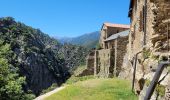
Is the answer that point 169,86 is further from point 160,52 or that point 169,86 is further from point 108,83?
point 108,83

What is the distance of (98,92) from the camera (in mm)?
30734

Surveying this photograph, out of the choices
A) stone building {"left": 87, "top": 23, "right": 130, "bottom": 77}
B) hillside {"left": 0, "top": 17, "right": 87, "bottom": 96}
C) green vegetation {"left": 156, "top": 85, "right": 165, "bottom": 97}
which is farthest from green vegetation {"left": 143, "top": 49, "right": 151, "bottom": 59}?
hillside {"left": 0, "top": 17, "right": 87, "bottom": 96}

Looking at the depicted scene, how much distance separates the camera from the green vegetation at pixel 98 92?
28.6m

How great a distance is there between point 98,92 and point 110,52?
35.1 meters

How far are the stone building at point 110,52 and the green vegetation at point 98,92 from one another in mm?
28807

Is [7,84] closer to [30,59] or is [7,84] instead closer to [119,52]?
[119,52]

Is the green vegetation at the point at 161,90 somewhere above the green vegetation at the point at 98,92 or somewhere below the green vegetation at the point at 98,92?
above

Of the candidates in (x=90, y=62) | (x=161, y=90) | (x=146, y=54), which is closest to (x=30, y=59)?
(x=90, y=62)

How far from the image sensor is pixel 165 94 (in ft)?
40.1

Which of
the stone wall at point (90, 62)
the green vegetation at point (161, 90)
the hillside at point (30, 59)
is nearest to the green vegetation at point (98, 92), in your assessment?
the green vegetation at point (161, 90)

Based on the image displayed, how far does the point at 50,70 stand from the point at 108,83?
521 ft

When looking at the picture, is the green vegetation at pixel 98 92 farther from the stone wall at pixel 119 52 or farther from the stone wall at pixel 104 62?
the stone wall at pixel 104 62

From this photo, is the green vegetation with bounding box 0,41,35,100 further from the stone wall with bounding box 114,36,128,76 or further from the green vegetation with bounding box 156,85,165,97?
the stone wall with bounding box 114,36,128,76

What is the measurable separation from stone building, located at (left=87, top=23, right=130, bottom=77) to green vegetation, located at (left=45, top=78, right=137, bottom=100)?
28807mm
